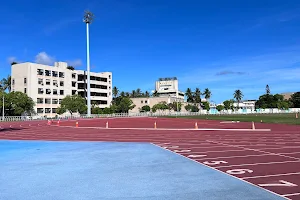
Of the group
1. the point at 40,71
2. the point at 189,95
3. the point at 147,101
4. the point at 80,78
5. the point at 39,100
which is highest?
the point at 40,71

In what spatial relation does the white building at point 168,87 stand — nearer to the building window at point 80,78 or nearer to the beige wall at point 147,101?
the beige wall at point 147,101

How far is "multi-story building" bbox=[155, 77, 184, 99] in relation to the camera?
153 m

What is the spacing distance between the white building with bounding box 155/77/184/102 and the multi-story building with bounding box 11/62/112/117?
56.9 m

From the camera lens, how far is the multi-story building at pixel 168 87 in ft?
502

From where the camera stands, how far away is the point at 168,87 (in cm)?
15850

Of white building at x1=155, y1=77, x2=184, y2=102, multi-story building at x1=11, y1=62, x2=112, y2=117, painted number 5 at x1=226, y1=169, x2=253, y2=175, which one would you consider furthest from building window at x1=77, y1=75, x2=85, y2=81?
painted number 5 at x1=226, y1=169, x2=253, y2=175

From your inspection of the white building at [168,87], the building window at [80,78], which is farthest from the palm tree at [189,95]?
the building window at [80,78]

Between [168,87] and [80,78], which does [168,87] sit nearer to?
[168,87]

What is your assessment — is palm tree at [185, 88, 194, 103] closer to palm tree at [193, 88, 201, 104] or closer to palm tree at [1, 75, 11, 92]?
palm tree at [193, 88, 201, 104]

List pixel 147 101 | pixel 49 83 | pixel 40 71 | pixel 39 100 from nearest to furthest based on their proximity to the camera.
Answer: pixel 39 100 < pixel 40 71 < pixel 49 83 < pixel 147 101

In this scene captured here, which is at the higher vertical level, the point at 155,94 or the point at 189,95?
the point at 155,94

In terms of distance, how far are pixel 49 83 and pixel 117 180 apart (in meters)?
84.5

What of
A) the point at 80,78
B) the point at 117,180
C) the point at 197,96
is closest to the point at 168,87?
the point at 197,96

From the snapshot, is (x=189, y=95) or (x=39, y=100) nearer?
(x=39, y=100)
